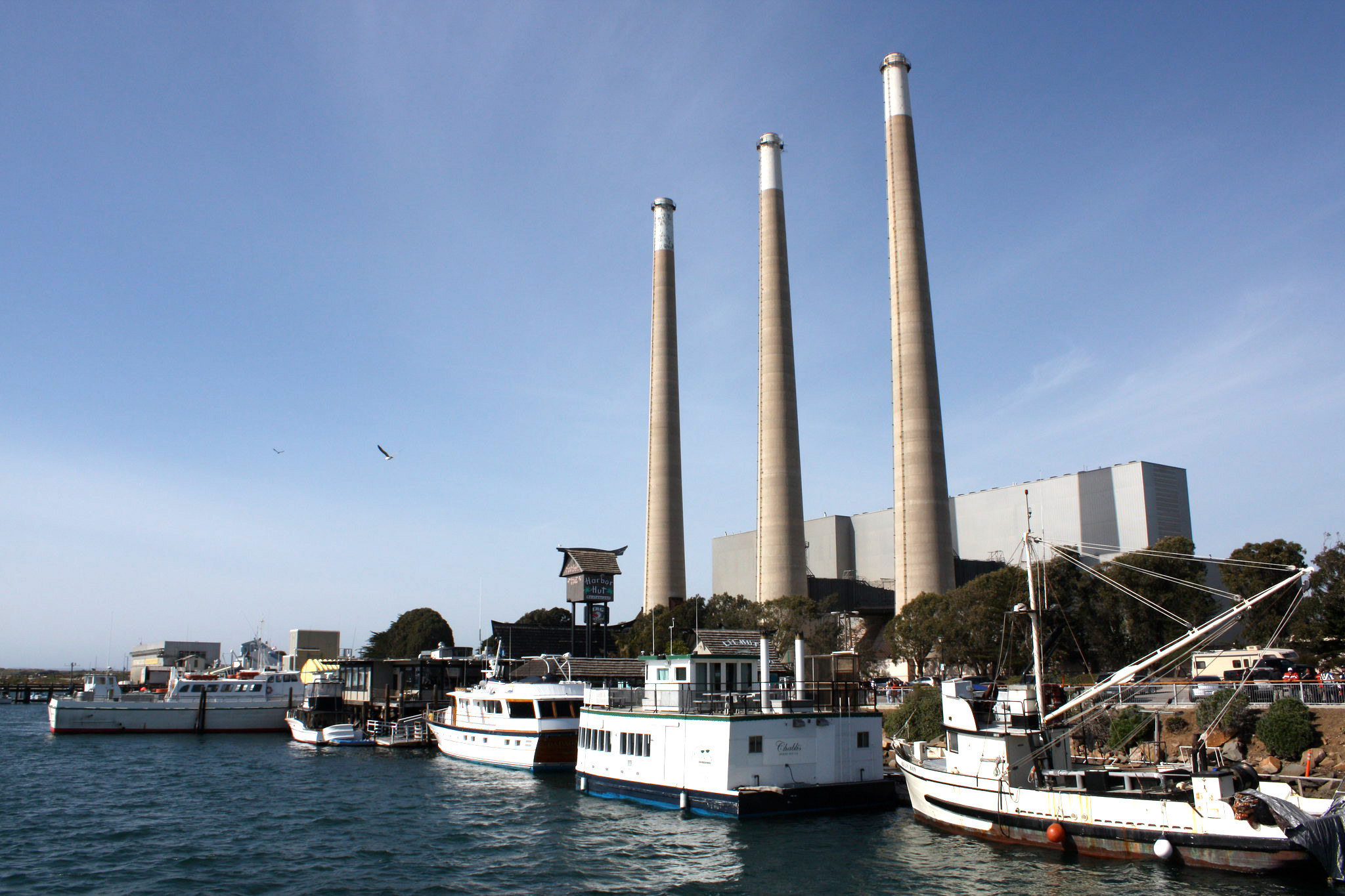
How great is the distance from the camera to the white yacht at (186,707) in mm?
78562

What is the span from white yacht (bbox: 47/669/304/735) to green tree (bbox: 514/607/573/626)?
55742mm

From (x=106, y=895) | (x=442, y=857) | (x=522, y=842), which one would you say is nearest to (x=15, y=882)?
(x=106, y=895)

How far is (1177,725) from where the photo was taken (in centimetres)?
3847

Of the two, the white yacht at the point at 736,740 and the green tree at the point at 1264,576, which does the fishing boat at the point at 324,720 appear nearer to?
the white yacht at the point at 736,740

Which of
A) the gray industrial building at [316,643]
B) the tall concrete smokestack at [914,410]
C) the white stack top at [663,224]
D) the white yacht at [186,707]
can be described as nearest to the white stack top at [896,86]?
the tall concrete smokestack at [914,410]

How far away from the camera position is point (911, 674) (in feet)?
251

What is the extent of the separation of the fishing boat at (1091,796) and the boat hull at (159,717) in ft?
222

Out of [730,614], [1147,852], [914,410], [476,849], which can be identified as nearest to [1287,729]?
[1147,852]

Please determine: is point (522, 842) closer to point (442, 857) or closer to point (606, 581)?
point (442, 857)

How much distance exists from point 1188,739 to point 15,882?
41.3 meters

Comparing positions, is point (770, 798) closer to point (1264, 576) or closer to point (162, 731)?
point (1264, 576)

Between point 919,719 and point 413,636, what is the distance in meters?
109

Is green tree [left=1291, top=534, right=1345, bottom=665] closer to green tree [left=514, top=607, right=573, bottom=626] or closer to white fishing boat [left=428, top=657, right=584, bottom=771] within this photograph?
white fishing boat [left=428, top=657, right=584, bottom=771]

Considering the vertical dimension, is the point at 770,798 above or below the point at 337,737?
above
